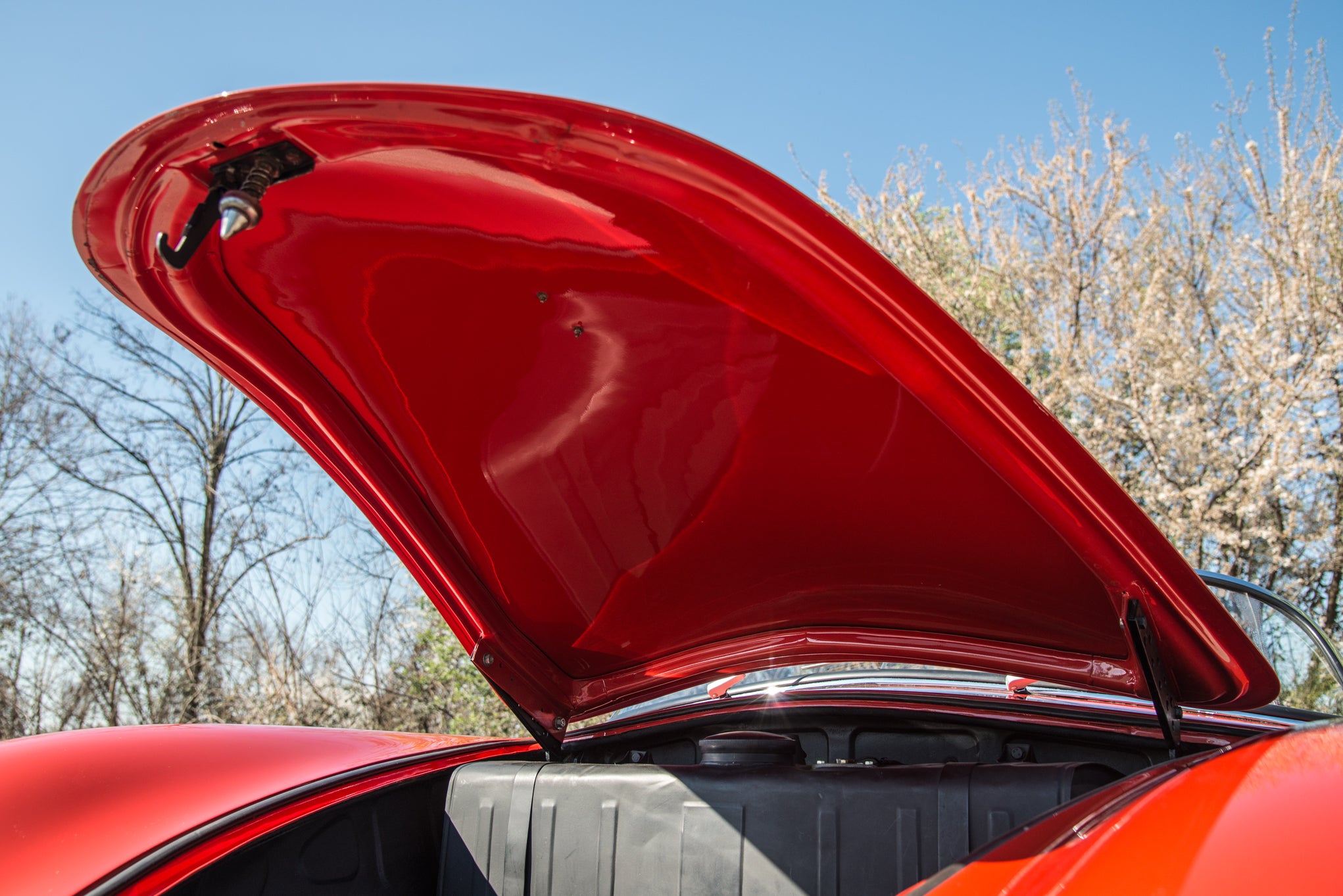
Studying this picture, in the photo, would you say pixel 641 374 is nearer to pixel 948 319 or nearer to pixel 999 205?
pixel 948 319

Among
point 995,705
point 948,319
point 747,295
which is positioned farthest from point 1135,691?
point 747,295

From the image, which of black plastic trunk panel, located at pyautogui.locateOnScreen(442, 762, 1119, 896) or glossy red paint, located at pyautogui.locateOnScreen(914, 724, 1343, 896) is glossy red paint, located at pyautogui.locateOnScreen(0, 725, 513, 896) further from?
glossy red paint, located at pyautogui.locateOnScreen(914, 724, 1343, 896)

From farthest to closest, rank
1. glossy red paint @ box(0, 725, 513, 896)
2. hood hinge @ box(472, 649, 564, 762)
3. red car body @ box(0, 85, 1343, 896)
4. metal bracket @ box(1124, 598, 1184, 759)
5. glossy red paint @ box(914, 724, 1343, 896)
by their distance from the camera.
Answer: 1. hood hinge @ box(472, 649, 564, 762)
2. metal bracket @ box(1124, 598, 1184, 759)
3. glossy red paint @ box(0, 725, 513, 896)
4. red car body @ box(0, 85, 1343, 896)
5. glossy red paint @ box(914, 724, 1343, 896)

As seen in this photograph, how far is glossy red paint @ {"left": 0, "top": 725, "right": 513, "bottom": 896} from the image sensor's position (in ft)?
3.59

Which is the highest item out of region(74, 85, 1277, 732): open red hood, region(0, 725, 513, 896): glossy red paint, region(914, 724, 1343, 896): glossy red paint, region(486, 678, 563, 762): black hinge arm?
region(74, 85, 1277, 732): open red hood

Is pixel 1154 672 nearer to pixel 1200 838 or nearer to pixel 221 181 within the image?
pixel 1200 838

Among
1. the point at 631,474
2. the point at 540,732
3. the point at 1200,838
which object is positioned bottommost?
the point at 1200,838

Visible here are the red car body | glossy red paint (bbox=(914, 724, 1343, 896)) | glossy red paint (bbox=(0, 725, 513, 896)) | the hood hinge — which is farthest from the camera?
the hood hinge

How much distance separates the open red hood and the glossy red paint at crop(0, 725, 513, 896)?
40 centimetres

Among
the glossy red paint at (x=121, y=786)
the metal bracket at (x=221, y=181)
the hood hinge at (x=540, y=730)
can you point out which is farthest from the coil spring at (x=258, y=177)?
the hood hinge at (x=540, y=730)

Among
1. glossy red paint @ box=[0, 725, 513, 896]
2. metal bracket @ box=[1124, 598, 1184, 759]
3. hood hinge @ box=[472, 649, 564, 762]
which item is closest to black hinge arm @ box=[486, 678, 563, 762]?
hood hinge @ box=[472, 649, 564, 762]

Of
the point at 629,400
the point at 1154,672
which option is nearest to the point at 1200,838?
the point at 1154,672

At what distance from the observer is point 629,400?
50.8 inches

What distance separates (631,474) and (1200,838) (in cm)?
96
